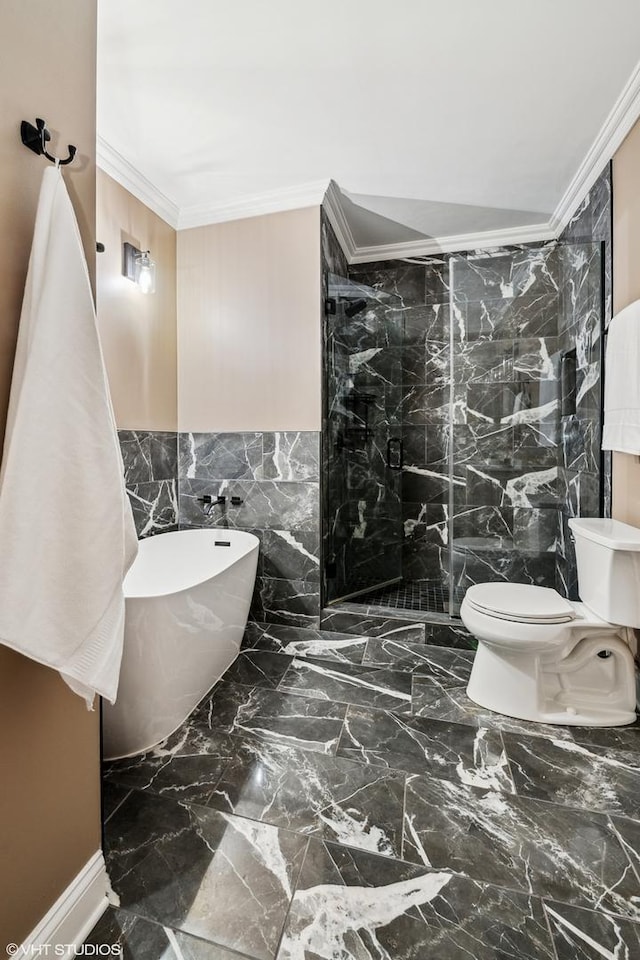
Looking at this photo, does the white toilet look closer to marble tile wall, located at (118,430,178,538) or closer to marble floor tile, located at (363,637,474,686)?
marble floor tile, located at (363,637,474,686)

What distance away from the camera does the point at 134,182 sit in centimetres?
232

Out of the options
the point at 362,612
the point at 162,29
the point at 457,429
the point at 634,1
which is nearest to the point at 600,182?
the point at 634,1

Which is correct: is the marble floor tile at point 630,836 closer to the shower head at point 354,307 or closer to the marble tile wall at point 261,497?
the marble tile wall at point 261,497

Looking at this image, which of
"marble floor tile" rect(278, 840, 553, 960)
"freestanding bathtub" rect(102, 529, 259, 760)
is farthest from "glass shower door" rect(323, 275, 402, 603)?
"marble floor tile" rect(278, 840, 553, 960)

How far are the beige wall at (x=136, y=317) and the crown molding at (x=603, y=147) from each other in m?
2.37

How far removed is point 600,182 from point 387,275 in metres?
1.44

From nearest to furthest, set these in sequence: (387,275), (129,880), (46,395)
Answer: (46,395)
(129,880)
(387,275)

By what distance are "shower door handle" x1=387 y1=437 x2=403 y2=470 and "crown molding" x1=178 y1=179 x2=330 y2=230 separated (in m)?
1.62

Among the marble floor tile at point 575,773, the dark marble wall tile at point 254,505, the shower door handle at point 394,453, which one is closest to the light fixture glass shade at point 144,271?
the dark marble wall tile at point 254,505

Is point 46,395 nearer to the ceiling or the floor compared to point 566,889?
nearer to the ceiling

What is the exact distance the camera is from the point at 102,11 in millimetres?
1448

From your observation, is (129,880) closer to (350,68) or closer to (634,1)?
(350,68)

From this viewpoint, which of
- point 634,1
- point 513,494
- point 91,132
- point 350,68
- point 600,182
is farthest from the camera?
point 513,494

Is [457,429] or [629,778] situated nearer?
[629,778]
